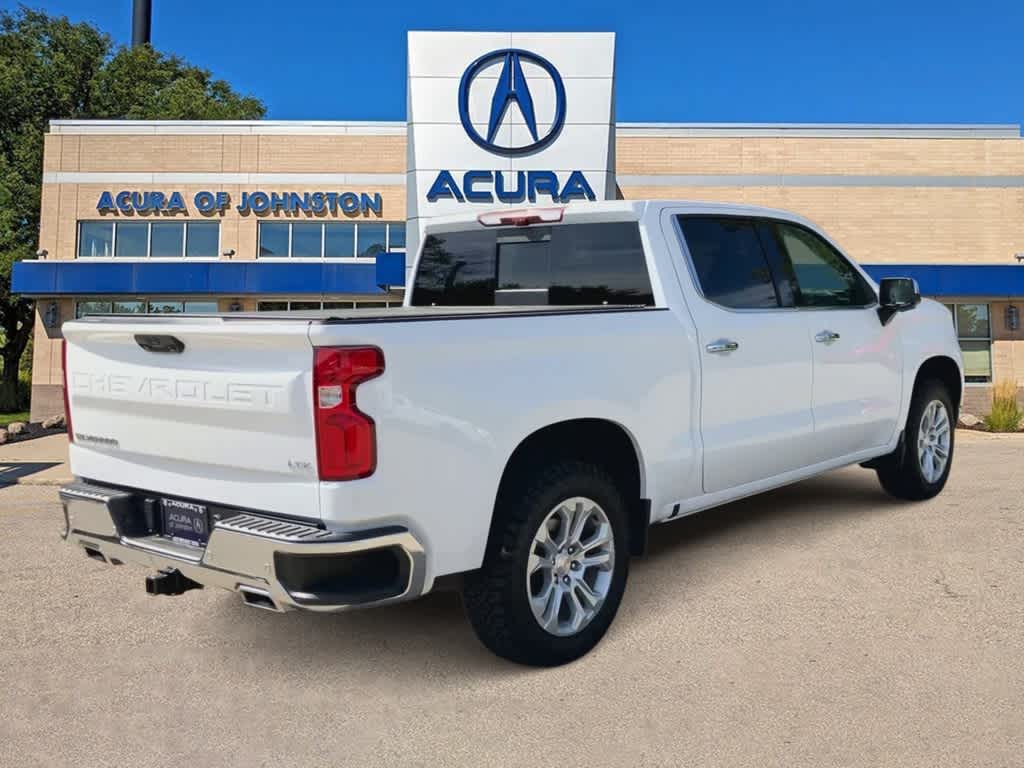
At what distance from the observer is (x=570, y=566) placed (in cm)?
379

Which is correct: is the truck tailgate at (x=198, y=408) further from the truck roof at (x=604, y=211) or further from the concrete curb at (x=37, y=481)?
the concrete curb at (x=37, y=481)

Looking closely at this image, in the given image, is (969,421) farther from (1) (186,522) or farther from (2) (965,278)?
(1) (186,522)

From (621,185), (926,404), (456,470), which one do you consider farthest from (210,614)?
(621,185)

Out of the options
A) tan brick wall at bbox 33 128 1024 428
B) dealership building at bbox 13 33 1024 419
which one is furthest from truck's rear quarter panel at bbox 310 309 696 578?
tan brick wall at bbox 33 128 1024 428

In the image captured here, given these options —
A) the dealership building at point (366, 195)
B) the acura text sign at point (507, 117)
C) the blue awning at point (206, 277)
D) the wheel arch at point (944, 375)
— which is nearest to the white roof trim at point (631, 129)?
the dealership building at point (366, 195)

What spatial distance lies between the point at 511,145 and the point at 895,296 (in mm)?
11873

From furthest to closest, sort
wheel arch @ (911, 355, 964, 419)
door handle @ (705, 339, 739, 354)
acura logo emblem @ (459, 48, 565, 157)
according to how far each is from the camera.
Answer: acura logo emblem @ (459, 48, 565, 157)
wheel arch @ (911, 355, 964, 419)
door handle @ (705, 339, 739, 354)

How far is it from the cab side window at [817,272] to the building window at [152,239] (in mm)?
22055

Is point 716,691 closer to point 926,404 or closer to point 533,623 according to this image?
point 533,623

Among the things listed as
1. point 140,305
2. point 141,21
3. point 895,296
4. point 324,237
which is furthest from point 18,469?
point 141,21

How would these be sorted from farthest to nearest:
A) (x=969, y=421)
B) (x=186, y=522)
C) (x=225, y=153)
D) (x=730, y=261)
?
(x=225, y=153) < (x=969, y=421) < (x=730, y=261) < (x=186, y=522)

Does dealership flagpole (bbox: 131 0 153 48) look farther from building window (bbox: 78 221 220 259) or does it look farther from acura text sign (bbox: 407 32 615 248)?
acura text sign (bbox: 407 32 615 248)

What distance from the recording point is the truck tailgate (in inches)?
120

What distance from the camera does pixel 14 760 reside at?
120 inches
